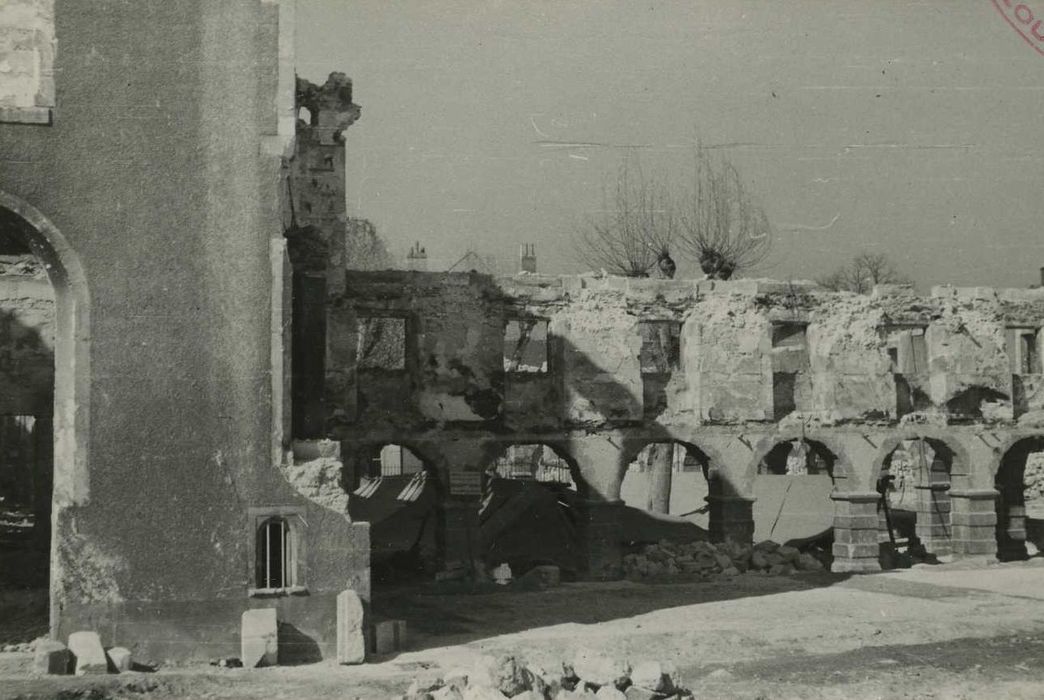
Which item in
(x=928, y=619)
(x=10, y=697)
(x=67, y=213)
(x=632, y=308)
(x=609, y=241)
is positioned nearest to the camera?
(x=10, y=697)

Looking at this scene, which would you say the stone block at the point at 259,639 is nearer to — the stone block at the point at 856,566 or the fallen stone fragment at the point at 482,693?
the fallen stone fragment at the point at 482,693

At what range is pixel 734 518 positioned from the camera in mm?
22984

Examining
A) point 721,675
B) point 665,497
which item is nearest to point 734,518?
point 665,497

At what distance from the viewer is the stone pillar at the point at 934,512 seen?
25.4 m

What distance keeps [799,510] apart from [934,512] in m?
3.03

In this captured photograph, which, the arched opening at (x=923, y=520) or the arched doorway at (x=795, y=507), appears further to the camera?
the arched doorway at (x=795, y=507)

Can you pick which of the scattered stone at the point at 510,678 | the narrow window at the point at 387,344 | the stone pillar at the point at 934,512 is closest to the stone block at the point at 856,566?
the stone pillar at the point at 934,512

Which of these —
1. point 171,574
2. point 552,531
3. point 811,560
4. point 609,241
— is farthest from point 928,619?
point 609,241

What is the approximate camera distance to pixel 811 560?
23.1 metres

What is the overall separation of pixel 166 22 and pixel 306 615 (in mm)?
6421

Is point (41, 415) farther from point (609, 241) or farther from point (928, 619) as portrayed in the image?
point (609, 241)

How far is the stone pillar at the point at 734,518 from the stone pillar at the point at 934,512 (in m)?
4.67

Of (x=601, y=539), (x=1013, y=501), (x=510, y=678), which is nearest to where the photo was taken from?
(x=510, y=678)

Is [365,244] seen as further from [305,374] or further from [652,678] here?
[652,678]
